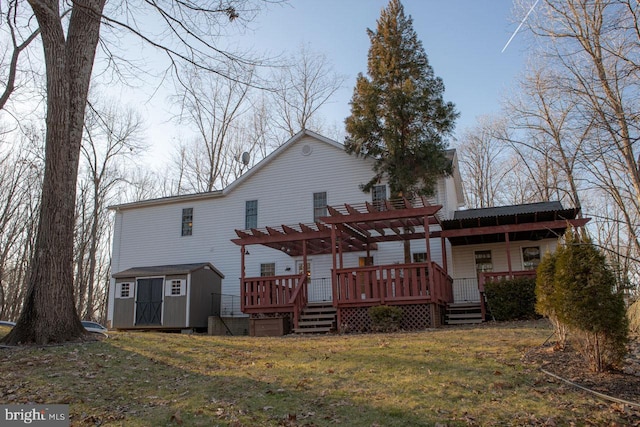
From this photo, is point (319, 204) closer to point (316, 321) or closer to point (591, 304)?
point (316, 321)

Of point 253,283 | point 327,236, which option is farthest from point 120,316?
point 327,236

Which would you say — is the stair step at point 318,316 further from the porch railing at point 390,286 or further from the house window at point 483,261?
the house window at point 483,261

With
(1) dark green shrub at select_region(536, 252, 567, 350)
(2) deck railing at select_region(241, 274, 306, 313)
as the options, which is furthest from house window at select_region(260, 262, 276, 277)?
(1) dark green shrub at select_region(536, 252, 567, 350)

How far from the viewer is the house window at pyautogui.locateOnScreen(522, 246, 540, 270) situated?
17.8 metres

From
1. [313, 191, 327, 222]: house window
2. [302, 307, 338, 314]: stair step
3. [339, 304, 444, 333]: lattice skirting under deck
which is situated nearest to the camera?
[339, 304, 444, 333]: lattice skirting under deck

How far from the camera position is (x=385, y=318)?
13.5 metres

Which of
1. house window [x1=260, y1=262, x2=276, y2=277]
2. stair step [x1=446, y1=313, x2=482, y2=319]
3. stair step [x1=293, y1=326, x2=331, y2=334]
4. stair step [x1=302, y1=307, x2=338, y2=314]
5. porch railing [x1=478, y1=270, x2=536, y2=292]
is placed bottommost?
stair step [x1=293, y1=326, x2=331, y2=334]

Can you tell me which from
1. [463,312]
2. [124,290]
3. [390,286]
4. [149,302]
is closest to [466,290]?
[463,312]

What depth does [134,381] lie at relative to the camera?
6.70 metres

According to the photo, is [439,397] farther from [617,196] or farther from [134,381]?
[617,196]

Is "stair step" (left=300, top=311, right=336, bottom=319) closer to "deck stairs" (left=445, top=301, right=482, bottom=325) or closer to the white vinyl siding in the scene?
"deck stairs" (left=445, top=301, right=482, bottom=325)

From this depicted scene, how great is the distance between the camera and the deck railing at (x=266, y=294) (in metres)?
15.8

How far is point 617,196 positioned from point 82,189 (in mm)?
28728

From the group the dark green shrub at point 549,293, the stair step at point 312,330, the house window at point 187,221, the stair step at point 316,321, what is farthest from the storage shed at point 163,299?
the dark green shrub at point 549,293
